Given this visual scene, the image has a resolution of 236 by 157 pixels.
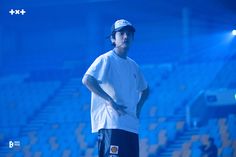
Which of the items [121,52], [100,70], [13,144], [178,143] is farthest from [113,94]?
[178,143]

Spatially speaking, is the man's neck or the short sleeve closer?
the short sleeve

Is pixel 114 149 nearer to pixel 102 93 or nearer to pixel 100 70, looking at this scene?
pixel 102 93

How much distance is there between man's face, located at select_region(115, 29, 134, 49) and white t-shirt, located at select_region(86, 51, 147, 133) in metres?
0.09

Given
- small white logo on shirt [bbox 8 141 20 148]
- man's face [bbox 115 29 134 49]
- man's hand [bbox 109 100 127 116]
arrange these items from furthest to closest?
small white logo on shirt [bbox 8 141 20 148], man's face [bbox 115 29 134 49], man's hand [bbox 109 100 127 116]

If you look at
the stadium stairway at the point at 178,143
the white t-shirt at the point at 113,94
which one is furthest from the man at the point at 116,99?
the stadium stairway at the point at 178,143

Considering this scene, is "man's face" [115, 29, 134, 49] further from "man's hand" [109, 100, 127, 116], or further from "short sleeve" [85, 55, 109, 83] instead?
"man's hand" [109, 100, 127, 116]

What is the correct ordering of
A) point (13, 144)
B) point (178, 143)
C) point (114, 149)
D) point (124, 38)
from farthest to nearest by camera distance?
point (178, 143) → point (13, 144) → point (124, 38) → point (114, 149)

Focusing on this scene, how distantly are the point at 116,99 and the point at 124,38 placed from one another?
37 cm

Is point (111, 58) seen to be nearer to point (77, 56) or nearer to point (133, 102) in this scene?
point (133, 102)

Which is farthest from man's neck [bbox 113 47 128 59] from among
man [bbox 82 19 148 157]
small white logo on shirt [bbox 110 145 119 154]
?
small white logo on shirt [bbox 110 145 119 154]

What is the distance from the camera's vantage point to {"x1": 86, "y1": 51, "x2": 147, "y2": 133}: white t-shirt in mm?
3008

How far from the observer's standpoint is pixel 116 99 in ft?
9.99

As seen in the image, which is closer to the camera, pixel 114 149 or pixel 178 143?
pixel 114 149

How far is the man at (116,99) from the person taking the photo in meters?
2.98
